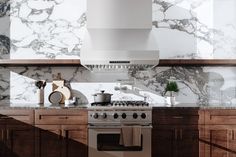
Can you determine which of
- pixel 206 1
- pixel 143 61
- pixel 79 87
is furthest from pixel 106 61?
pixel 206 1

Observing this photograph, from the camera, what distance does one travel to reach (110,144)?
385 cm

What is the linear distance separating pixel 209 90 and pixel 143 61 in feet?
3.91

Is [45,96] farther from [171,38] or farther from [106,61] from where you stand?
[171,38]

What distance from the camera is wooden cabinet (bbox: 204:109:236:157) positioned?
154 inches

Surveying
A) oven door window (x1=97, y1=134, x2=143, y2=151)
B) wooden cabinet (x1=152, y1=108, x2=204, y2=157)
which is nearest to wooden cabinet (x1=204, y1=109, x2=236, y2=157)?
wooden cabinet (x1=152, y1=108, x2=204, y2=157)

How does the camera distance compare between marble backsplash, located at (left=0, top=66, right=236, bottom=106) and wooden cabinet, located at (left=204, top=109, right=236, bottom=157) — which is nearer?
wooden cabinet, located at (left=204, top=109, right=236, bottom=157)

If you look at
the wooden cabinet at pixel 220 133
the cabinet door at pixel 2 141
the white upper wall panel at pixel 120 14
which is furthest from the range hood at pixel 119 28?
the cabinet door at pixel 2 141

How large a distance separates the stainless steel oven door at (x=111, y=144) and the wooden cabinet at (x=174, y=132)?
0.11 meters

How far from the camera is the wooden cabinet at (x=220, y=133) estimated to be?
392cm

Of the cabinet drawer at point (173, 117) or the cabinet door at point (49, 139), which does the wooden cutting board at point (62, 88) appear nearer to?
the cabinet door at point (49, 139)

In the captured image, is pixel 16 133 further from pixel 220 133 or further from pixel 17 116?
pixel 220 133

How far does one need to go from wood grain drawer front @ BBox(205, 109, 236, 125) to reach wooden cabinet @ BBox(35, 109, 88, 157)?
4.60 feet

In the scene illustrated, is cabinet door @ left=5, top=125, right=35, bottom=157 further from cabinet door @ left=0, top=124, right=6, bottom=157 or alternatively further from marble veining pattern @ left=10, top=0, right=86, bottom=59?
marble veining pattern @ left=10, top=0, right=86, bottom=59

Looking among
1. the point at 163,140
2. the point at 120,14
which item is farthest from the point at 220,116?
the point at 120,14
